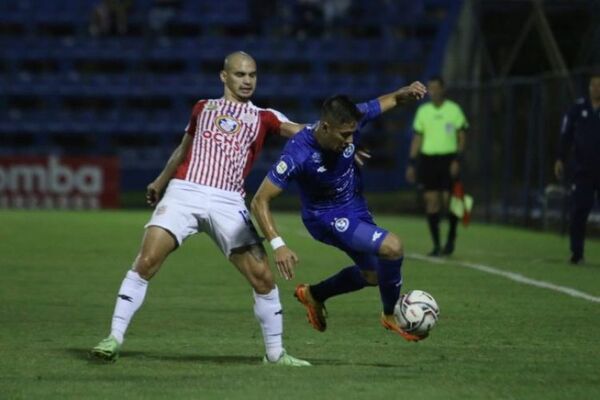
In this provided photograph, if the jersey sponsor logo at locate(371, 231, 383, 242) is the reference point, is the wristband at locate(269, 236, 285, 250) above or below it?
above

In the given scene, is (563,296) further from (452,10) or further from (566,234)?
(452,10)

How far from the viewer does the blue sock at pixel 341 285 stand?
884 centimetres

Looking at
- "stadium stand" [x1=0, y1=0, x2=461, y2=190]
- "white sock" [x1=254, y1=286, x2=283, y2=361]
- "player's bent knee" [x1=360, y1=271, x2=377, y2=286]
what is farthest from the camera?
"stadium stand" [x1=0, y1=0, x2=461, y2=190]

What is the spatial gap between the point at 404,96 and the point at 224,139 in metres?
1.11

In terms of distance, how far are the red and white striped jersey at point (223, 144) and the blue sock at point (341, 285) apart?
1.15m

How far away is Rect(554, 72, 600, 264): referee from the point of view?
50.0 ft

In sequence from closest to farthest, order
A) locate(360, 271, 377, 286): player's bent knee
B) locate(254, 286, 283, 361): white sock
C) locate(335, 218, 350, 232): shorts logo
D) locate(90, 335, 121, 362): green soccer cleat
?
locate(90, 335, 121, 362): green soccer cleat → locate(254, 286, 283, 361): white sock → locate(335, 218, 350, 232): shorts logo → locate(360, 271, 377, 286): player's bent knee

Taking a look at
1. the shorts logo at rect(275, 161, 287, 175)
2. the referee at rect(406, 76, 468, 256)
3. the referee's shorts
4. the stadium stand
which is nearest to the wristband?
the shorts logo at rect(275, 161, 287, 175)

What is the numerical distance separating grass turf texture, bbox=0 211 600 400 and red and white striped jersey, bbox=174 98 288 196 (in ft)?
3.36

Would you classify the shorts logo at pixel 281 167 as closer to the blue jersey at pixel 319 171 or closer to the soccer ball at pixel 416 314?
the blue jersey at pixel 319 171

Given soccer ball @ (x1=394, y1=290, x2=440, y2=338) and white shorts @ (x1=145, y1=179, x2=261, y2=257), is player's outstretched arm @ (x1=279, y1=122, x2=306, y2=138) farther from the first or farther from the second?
soccer ball @ (x1=394, y1=290, x2=440, y2=338)

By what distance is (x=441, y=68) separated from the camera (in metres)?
32.6

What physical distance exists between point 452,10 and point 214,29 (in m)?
6.00

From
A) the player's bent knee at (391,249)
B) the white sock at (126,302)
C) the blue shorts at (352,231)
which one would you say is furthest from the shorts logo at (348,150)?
the white sock at (126,302)
